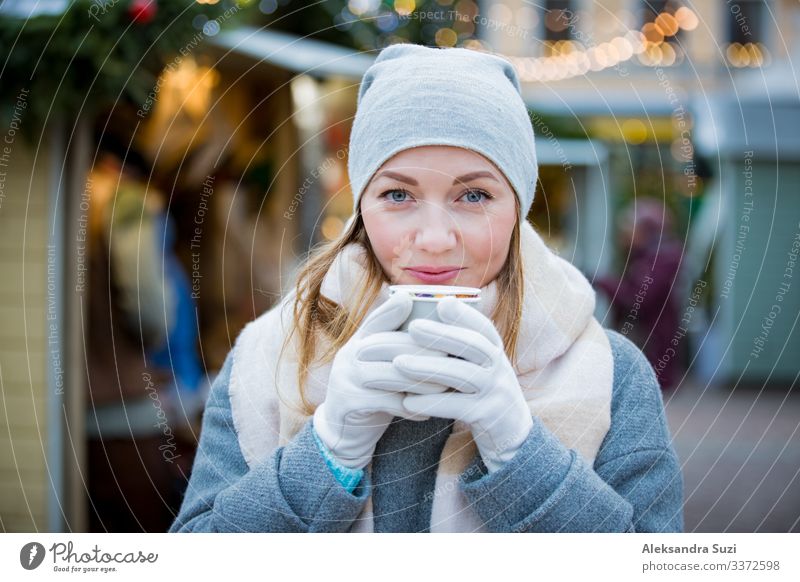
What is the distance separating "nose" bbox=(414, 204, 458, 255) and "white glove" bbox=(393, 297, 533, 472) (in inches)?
4.5

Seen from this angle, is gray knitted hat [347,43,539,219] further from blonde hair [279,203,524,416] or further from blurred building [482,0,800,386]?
blurred building [482,0,800,386]

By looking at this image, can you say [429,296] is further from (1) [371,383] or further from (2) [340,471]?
(2) [340,471]

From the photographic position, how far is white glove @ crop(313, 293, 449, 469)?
0.89 meters

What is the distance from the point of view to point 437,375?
88 centimetres

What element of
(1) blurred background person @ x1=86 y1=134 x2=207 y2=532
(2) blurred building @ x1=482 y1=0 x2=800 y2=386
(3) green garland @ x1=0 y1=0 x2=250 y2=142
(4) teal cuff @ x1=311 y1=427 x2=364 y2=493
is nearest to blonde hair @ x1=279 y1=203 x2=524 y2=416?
(4) teal cuff @ x1=311 y1=427 x2=364 y2=493

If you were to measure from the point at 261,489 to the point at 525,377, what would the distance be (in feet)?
1.19

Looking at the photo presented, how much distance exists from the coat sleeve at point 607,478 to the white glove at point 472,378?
0.03m

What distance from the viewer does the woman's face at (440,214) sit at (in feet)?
3.16

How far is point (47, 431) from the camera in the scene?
2266 millimetres

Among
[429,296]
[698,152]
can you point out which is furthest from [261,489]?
[698,152]

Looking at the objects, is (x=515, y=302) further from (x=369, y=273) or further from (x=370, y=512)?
(x=370, y=512)
